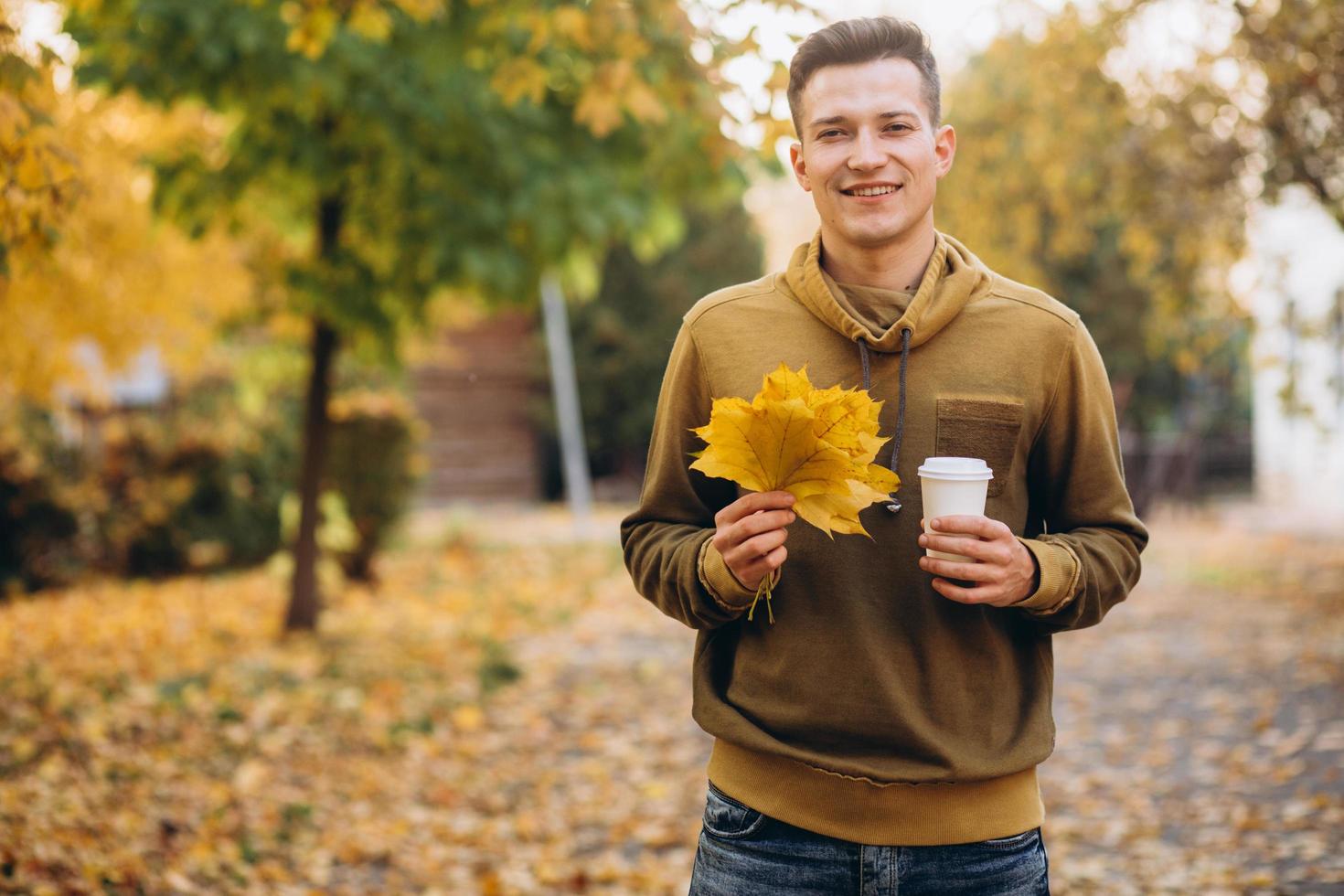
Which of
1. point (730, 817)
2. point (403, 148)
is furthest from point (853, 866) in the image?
point (403, 148)

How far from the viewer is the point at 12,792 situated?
5039 mm

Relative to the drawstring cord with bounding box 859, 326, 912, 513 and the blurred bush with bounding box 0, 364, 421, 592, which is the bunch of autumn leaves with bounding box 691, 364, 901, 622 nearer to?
the drawstring cord with bounding box 859, 326, 912, 513

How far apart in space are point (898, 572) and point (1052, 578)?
25 centimetres

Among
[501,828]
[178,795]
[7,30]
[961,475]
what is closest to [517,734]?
[501,828]

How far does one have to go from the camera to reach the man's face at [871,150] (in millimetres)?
2139

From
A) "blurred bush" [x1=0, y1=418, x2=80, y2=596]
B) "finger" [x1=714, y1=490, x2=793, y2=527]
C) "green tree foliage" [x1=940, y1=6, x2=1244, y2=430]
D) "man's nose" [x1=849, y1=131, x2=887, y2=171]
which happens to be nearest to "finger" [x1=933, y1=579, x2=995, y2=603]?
"finger" [x1=714, y1=490, x2=793, y2=527]

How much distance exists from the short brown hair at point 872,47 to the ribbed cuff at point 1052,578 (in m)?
0.79

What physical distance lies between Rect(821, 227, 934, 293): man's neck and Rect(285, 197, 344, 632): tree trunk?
624 centimetres

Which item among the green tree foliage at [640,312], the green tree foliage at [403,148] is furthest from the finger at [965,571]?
the green tree foliage at [640,312]

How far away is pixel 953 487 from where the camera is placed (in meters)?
1.92

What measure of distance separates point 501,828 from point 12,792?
6.61 ft

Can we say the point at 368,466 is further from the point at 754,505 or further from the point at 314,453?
the point at 754,505

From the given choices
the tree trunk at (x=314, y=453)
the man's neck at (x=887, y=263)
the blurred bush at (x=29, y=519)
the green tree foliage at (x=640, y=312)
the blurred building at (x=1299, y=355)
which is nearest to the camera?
the man's neck at (x=887, y=263)

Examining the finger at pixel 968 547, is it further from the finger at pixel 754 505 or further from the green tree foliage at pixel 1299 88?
the green tree foliage at pixel 1299 88
